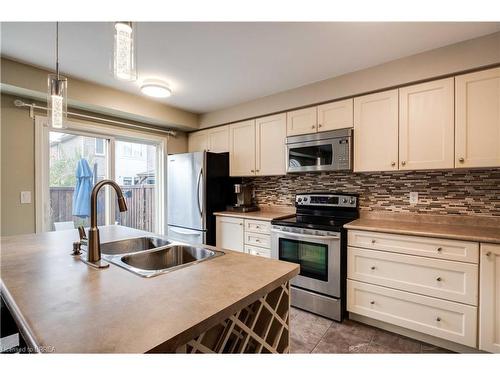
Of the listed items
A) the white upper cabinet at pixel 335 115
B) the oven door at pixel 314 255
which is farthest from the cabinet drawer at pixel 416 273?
the white upper cabinet at pixel 335 115

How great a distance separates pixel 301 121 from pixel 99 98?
2.20m

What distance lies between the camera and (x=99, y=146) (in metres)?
3.04

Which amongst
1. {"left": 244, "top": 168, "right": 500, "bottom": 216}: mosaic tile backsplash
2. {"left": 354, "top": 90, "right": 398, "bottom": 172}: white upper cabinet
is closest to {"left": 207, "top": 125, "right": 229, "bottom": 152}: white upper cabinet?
{"left": 244, "top": 168, "right": 500, "bottom": 216}: mosaic tile backsplash

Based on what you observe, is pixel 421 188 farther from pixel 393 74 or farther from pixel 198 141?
pixel 198 141

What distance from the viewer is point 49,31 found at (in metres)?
1.68

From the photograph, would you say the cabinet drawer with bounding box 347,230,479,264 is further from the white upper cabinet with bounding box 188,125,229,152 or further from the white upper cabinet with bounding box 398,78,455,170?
the white upper cabinet with bounding box 188,125,229,152

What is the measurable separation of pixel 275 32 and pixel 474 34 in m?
1.44

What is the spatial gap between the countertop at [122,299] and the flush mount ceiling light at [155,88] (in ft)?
6.04

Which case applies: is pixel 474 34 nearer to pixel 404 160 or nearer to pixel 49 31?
pixel 404 160

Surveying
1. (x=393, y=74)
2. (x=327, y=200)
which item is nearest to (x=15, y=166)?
(x=327, y=200)

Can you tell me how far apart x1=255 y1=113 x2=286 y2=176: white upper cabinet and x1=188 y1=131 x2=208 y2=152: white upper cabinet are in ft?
3.12

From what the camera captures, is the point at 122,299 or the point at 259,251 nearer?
the point at 122,299

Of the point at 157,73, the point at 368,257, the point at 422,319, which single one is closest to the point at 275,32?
the point at 157,73

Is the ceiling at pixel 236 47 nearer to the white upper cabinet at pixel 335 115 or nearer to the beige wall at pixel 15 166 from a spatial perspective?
the white upper cabinet at pixel 335 115
